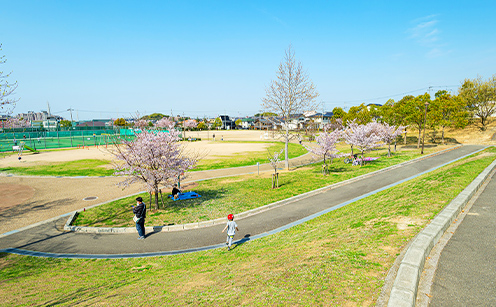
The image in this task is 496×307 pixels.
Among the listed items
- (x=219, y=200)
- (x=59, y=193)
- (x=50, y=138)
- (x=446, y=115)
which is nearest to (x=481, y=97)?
(x=446, y=115)

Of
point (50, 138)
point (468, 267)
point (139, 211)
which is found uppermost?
point (50, 138)

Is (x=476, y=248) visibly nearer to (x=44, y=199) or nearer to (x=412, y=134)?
(x=44, y=199)

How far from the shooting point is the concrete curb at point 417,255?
4104mm

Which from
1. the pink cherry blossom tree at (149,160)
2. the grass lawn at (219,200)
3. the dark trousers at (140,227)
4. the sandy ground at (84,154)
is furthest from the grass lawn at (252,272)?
the sandy ground at (84,154)

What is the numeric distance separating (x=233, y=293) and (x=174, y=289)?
1872 mm

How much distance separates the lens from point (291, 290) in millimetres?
4840

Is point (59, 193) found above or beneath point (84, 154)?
beneath

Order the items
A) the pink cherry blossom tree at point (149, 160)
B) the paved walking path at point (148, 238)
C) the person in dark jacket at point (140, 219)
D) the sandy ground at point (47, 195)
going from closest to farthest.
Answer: the paved walking path at point (148, 238) → the person in dark jacket at point (140, 219) → the pink cherry blossom tree at point (149, 160) → the sandy ground at point (47, 195)

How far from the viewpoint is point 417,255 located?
17.5ft

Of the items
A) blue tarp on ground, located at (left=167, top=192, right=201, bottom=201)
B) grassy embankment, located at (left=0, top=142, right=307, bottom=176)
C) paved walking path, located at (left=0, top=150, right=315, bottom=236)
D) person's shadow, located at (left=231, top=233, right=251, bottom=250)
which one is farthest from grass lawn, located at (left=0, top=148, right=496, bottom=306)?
grassy embankment, located at (left=0, top=142, right=307, bottom=176)

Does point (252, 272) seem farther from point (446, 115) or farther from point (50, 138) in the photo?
point (50, 138)

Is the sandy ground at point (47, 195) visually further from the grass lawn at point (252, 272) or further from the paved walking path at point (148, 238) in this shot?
the grass lawn at point (252, 272)

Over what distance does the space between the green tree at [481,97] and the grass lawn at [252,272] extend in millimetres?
58257

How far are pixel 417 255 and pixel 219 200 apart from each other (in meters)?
12.5
